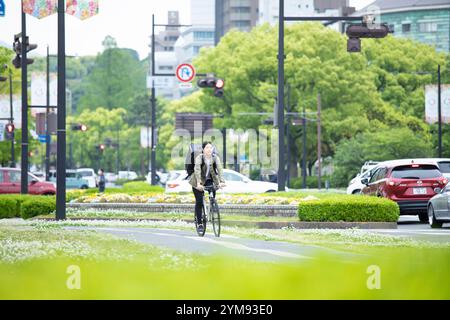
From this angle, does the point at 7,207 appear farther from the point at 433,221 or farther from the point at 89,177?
the point at 89,177

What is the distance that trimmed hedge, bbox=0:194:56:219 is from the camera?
2686 centimetres

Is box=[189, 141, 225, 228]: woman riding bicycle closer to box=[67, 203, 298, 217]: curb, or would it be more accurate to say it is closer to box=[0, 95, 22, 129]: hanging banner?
box=[67, 203, 298, 217]: curb

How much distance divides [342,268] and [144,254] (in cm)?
360

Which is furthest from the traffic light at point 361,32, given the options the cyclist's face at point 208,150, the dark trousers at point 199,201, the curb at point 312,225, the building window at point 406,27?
the building window at point 406,27

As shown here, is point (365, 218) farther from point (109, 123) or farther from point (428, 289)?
point (109, 123)

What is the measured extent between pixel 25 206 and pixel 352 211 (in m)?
7.89

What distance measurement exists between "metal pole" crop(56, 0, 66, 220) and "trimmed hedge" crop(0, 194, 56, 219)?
3.37 meters

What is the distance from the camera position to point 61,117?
22.7 m

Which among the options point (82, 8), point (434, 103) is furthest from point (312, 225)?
point (434, 103)

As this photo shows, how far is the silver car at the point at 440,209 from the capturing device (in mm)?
24819

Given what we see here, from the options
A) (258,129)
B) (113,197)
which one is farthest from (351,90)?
(113,197)

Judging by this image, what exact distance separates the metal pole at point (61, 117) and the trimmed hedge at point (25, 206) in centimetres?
337

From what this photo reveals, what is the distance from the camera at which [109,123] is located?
451 ft

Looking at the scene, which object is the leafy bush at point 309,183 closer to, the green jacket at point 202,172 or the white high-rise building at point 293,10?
the white high-rise building at point 293,10
